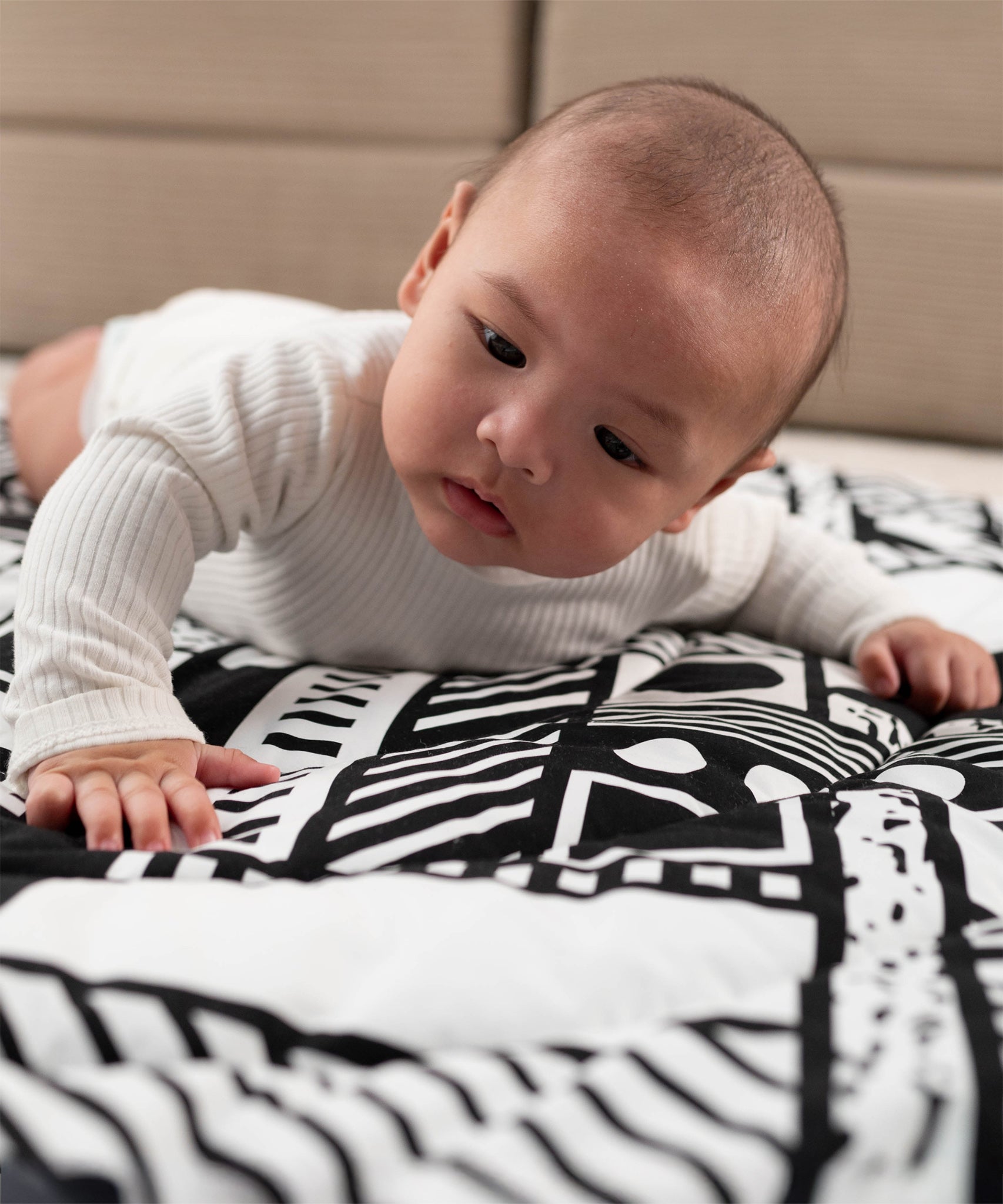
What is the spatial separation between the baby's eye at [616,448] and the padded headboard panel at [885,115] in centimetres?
95

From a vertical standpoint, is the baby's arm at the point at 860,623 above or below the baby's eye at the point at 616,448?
below

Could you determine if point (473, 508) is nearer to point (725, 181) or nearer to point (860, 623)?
point (725, 181)

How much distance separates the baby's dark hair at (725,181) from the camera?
589 millimetres

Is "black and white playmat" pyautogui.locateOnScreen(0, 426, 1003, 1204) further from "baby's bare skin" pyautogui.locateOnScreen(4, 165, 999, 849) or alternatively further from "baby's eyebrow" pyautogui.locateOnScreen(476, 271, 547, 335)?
"baby's eyebrow" pyautogui.locateOnScreen(476, 271, 547, 335)

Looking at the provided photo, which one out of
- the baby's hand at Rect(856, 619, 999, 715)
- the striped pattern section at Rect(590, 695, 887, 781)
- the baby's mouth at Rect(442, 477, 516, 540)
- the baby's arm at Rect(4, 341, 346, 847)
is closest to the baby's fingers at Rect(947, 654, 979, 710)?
the baby's hand at Rect(856, 619, 999, 715)

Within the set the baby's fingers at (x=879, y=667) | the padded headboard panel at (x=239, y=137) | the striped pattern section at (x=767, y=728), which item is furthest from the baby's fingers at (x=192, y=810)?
the padded headboard panel at (x=239, y=137)

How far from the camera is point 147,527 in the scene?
605 millimetres

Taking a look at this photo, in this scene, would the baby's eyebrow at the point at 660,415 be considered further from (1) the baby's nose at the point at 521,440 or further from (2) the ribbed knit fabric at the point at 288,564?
(2) the ribbed knit fabric at the point at 288,564

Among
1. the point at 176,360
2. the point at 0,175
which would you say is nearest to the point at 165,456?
the point at 176,360

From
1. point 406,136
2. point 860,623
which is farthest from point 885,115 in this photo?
point 860,623

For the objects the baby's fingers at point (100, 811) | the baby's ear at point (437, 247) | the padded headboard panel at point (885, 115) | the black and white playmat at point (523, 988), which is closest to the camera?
the black and white playmat at point (523, 988)

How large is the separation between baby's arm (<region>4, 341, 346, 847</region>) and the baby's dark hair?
0.19 meters

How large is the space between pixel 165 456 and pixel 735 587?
1.55 ft

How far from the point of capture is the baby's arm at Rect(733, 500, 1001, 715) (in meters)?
0.79
